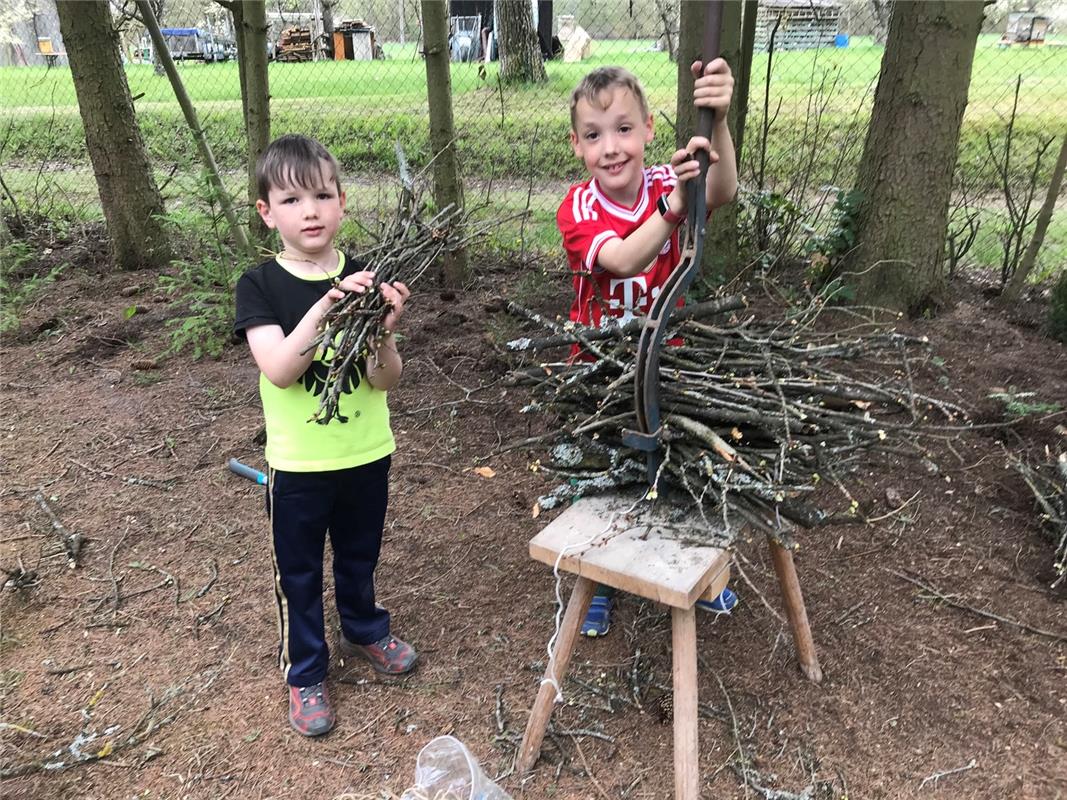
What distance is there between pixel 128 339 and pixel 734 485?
Result: 188 inches

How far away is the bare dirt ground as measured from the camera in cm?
216

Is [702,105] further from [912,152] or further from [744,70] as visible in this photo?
[744,70]

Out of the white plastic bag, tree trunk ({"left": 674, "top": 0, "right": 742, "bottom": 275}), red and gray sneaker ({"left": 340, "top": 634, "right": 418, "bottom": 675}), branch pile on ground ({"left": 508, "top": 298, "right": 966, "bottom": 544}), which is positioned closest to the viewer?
branch pile on ground ({"left": 508, "top": 298, "right": 966, "bottom": 544})

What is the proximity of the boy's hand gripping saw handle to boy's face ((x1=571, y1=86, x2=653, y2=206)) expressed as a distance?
478mm

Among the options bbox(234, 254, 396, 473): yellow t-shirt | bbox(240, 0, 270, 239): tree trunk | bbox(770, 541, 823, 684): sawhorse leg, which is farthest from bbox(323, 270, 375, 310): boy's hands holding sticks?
bbox(240, 0, 270, 239): tree trunk

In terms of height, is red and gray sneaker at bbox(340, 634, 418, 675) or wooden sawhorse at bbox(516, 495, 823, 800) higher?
wooden sawhorse at bbox(516, 495, 823, 800)

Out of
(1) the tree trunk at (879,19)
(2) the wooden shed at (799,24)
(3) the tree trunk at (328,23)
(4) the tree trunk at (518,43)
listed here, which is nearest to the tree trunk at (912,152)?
(2) the wooden shed at (799,24)

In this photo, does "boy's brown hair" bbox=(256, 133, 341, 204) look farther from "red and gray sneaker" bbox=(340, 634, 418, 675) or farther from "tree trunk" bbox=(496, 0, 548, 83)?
"tree trunk" bbox=(496, 0, 548, 83)

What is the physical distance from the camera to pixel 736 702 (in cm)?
235

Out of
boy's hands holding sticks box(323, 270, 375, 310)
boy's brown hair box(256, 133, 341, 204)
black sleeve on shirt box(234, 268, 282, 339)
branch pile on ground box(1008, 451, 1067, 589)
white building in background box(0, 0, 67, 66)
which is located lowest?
branch pile on ground box(1008, 451, 1067, 589)

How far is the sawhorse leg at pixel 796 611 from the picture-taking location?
224 cm

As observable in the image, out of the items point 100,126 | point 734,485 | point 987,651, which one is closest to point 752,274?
point 987,651

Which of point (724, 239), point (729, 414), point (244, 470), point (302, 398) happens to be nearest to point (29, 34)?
point (244, 470)

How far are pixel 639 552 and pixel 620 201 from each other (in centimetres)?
105
